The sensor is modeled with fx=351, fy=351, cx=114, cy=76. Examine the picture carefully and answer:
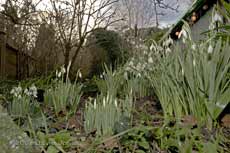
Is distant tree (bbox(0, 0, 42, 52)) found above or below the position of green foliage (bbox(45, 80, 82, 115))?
above

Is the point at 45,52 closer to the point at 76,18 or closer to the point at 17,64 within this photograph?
the point at 17,64

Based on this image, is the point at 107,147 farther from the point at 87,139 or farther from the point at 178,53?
the point at 178,53

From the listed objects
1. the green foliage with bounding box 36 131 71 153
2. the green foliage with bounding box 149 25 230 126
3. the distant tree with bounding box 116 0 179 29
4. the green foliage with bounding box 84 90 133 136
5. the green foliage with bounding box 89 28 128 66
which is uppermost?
the distant tree with bounding box 116 0 179 29

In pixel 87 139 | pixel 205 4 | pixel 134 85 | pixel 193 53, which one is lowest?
pixel 87 139

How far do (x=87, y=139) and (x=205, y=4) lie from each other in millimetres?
4570

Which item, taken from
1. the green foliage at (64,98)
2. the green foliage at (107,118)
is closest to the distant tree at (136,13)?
the green foliage at (64,98)

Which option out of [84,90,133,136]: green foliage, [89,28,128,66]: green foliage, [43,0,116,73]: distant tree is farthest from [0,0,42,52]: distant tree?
[84,90,133,136]: green foliage

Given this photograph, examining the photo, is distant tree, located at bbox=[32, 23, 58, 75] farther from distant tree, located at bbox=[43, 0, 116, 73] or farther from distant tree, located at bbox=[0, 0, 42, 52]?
distant tree, located at bbox=[43, 0, 116, 73]

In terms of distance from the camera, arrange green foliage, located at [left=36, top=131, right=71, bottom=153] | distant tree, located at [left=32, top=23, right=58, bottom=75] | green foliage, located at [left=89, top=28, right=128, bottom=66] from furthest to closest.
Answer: green foliage, located at [left=89, top=28, right=128, bottom=66]
distant tree, located at [left=32, top=23, right=58, bottom=75]
green foliage, located at [left=36, top=131, right=71, bottom=153]

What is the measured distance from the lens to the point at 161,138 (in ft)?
6.95

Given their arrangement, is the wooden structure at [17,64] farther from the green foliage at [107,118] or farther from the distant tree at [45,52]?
the green foliage at [107,118]

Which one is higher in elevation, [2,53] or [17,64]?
[2,53]

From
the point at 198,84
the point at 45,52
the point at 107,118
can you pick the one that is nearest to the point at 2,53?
the point at 45,52

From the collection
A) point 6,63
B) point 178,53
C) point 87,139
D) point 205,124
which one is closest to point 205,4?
point 178,53
